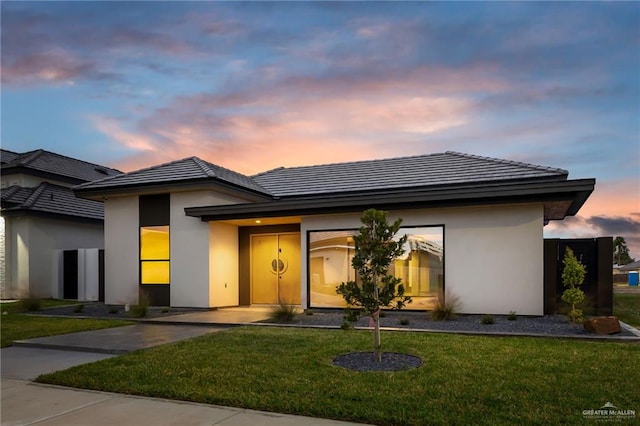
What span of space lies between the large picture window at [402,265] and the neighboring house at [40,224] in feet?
36.4

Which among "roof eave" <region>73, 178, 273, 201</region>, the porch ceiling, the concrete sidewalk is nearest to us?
the concrete sidewalk

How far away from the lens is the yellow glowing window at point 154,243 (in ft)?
49.8

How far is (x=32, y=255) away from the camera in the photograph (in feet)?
65.1

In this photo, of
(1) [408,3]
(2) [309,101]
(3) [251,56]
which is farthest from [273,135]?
(1) [408,3]

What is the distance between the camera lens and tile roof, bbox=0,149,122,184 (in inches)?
878

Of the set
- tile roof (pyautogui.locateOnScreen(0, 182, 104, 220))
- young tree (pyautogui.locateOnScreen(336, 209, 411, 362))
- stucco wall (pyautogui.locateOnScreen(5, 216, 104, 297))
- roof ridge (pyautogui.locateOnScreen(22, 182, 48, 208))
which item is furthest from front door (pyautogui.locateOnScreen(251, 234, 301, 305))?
roof ridge (pyautogui.locateOnScreen(22, 182, 48, 208))

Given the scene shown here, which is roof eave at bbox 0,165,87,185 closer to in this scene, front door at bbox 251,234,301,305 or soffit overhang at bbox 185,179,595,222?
soffit overhang at bbox 185,179,595,222

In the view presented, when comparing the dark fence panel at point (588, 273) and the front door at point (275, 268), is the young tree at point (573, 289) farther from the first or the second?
the front door at point (275, 268)

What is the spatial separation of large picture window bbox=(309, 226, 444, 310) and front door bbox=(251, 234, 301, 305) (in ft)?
7.06

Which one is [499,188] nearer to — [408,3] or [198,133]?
[408,3]

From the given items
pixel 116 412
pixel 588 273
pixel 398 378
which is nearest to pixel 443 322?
pixel 588 273

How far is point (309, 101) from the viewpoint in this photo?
15.8m

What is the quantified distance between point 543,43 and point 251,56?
846 cm

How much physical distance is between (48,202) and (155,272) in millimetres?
9637
